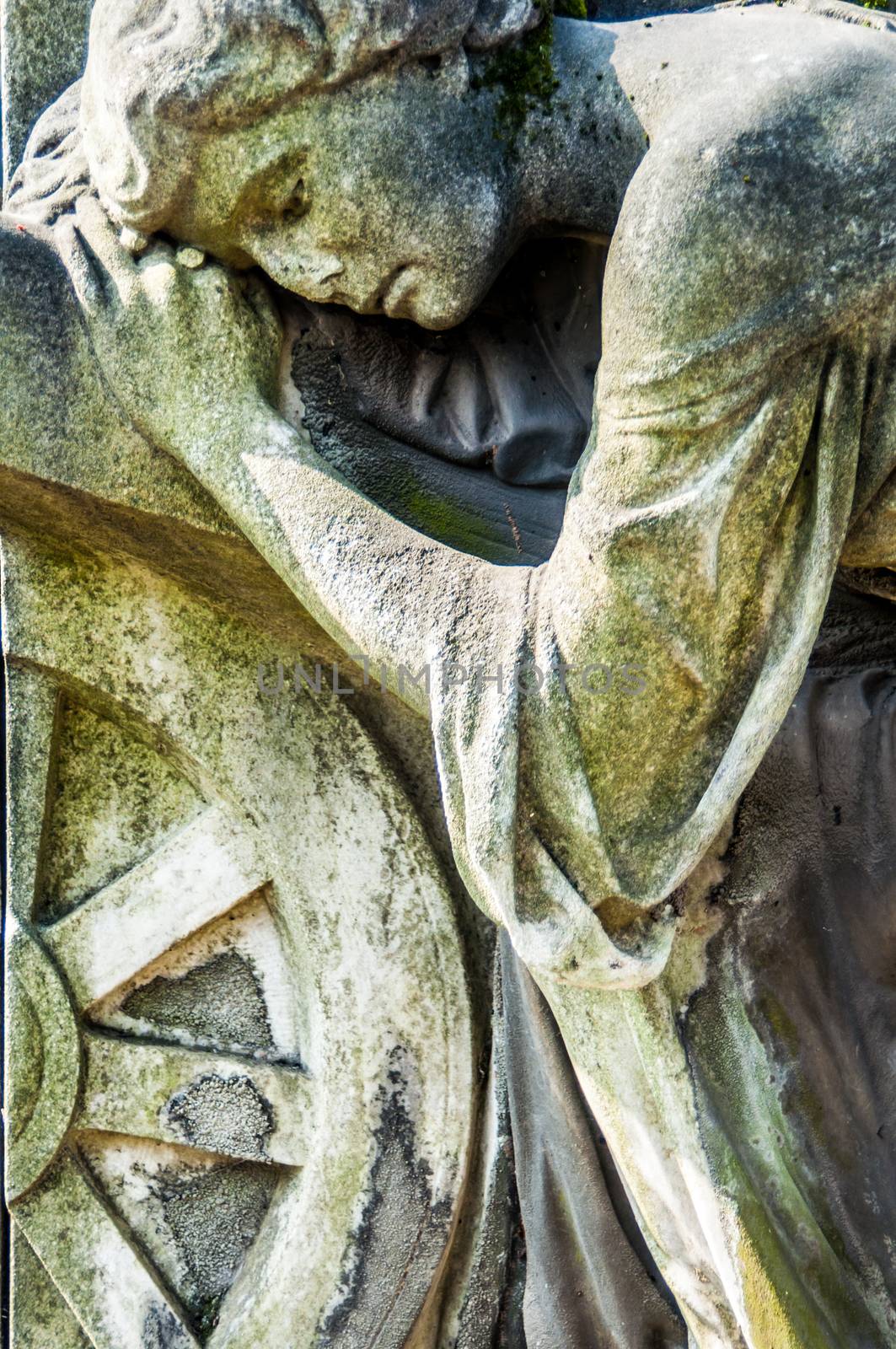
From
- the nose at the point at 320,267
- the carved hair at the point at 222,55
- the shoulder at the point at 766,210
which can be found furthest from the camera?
the nose at the point at 320,267

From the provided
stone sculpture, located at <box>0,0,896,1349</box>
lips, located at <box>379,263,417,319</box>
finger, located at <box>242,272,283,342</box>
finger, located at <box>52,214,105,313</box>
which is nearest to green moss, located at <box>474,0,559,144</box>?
stone sculpture, located at <box>0,0,896,1349</box>

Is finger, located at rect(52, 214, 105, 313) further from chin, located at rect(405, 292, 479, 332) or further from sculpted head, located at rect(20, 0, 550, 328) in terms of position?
chin, located at rect(405, 292, 479, 332)

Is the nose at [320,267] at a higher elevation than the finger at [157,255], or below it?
below

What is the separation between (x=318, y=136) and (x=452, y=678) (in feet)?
1.61

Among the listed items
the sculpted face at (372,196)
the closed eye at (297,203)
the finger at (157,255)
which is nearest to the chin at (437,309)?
the sculpted face at (372,196)

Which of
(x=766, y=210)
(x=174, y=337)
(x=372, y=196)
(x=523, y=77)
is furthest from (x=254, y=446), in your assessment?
(x=766, y=210)

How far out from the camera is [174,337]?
160 cm

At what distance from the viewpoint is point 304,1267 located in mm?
1834

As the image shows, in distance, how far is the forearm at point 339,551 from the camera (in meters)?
1.46

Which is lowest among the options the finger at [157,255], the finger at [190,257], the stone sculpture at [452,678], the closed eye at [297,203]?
the stone sculpture at [452,678]

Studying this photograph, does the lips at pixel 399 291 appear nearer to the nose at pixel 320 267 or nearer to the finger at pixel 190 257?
the nose at pixel 320 267

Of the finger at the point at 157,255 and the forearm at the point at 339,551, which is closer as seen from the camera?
the forearm at the point at 339,551

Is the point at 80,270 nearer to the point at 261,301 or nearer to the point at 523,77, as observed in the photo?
the point at 261,301

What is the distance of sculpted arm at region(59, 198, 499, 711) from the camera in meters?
1.47
